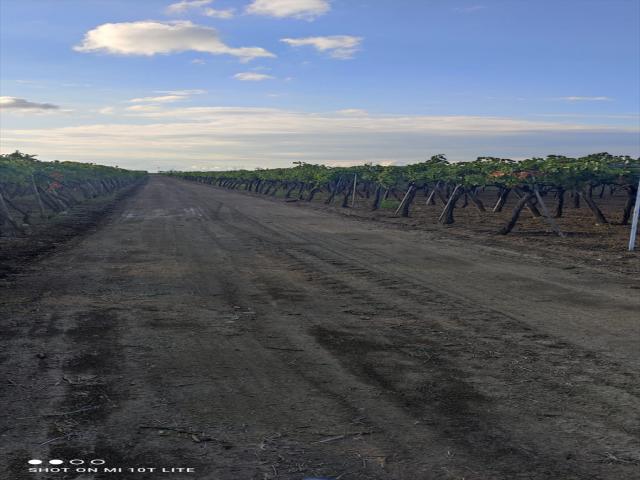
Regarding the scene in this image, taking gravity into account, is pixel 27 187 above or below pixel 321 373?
above

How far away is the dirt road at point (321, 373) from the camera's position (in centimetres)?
487

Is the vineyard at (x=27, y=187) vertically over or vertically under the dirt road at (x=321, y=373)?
over

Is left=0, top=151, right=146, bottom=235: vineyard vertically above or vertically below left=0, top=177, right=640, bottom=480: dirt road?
above

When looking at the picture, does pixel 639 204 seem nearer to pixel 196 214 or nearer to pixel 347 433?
pixel 347 433

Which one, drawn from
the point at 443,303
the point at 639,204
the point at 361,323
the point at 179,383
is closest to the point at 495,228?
the point at 639,204

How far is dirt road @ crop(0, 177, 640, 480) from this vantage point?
16.0 ft

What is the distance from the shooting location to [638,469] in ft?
15.5

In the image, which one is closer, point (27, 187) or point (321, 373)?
point (321, 373)

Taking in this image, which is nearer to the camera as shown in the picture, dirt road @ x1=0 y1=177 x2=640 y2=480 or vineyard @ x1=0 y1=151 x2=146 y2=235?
dirt road @ x1=0 y1=177 x2=640 y2=480

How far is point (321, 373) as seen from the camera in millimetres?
6934

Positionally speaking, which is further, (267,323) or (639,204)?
(639,204)

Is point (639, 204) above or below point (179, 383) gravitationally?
above

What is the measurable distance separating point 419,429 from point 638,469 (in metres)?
1.77

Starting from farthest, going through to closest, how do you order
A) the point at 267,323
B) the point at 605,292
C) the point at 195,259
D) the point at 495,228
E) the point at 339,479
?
the point at 495,228 < the point at 195,259 < the point at 605,292 < the point at 267,323 < the point at 339,479
